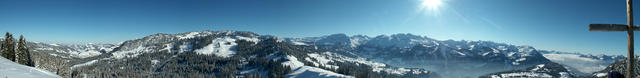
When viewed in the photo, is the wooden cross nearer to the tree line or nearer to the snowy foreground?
the snowy foreground

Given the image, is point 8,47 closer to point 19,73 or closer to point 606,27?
point 19,73

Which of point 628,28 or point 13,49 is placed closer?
point 628,28

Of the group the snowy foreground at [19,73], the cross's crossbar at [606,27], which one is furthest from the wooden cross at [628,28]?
the snowy foreground at [19,73]

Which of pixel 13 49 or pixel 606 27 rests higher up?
pixel 606 27

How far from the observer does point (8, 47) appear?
7544cm

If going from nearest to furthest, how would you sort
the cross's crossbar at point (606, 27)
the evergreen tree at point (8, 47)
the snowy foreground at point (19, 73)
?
the cross's crossbar at point (606, 27), the snowy foreground at point (19, 73), the evergreen tree at point (8, 47)

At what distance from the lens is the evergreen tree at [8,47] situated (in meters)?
73.9

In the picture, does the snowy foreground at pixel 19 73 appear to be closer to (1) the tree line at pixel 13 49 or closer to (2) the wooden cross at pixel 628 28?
(2) the wooden cross at pixel 628 28

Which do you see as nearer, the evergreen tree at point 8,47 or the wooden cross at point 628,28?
the wooden cross at point 628,28

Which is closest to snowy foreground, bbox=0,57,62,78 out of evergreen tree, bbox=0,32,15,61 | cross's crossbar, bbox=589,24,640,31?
cross's crossbar, bbox=589,24,640,31

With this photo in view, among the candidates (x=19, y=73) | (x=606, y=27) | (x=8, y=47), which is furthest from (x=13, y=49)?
(x=606, y=27)

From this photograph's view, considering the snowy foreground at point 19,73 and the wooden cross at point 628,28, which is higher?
the wooden cross at point 628,28

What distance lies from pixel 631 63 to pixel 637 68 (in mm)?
100167

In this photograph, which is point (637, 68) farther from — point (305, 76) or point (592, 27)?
point (305, 76)
